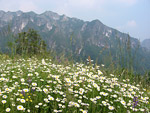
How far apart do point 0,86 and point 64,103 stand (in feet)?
4.04

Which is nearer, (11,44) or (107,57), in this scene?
(107,57)

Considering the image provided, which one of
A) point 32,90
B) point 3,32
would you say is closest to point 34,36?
point 3,32

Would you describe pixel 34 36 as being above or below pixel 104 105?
above

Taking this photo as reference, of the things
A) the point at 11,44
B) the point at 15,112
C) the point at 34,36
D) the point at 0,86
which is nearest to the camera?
the point at 15,112

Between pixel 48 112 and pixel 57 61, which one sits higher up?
pixel 57 61

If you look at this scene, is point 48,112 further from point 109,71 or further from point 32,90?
point 109,71

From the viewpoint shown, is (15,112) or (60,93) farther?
(60,93)

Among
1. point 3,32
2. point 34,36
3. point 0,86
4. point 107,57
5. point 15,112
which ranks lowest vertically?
point 15,112

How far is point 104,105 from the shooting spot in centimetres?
275

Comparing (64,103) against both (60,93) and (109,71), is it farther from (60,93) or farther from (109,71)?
(109,71)

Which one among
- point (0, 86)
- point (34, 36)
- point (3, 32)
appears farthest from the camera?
point (34, 36)

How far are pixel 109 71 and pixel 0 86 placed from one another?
354cm

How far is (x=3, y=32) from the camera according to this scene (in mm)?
5797

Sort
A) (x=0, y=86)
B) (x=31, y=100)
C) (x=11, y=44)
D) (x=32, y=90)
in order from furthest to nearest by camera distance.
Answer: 1. (x=11, y=44)
2. (x=32, y=90)
3. (x=0, y=86)
4. (x=31, y=100)
